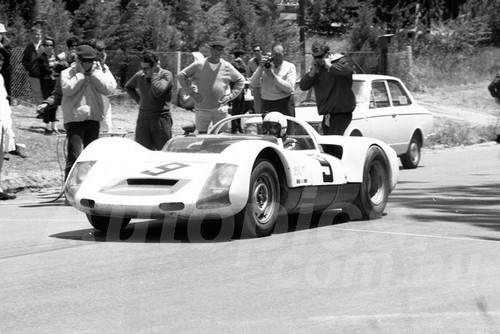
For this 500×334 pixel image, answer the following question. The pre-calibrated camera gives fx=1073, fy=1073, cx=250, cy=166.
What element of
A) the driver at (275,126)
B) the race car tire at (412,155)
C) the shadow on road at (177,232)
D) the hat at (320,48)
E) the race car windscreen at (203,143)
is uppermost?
the hat at (320,48)

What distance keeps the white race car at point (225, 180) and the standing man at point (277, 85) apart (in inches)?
153

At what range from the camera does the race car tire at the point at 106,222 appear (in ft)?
31.6

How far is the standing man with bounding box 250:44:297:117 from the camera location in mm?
14844

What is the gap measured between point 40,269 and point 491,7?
43.0m

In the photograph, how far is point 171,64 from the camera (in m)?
24.6

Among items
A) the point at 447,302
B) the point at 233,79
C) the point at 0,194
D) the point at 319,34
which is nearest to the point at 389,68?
the point at 319,34

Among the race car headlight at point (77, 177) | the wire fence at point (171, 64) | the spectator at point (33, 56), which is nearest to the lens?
the race car headlight at point (77, 177)

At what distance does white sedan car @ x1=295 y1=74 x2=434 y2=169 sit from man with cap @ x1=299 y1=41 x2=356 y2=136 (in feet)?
5.23

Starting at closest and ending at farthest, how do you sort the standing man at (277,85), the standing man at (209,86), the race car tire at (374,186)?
the race car tire at (374,186), the standing man at (209,86), the standing man at (277,85)

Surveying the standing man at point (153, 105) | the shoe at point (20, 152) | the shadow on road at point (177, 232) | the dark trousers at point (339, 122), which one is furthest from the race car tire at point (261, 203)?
the shoe at point (20, 152)

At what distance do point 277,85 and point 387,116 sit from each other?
3.02 meters

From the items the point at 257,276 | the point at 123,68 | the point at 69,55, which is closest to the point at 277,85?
the point at 69,55

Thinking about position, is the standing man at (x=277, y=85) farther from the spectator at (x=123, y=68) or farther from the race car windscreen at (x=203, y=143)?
the spectator at (x=123, y=68)

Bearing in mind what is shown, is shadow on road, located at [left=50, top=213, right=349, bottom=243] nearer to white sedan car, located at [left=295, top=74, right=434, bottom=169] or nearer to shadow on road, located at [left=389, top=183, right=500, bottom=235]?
shadow on road, located at [left=389, top=183, right=500, bottom=235]
